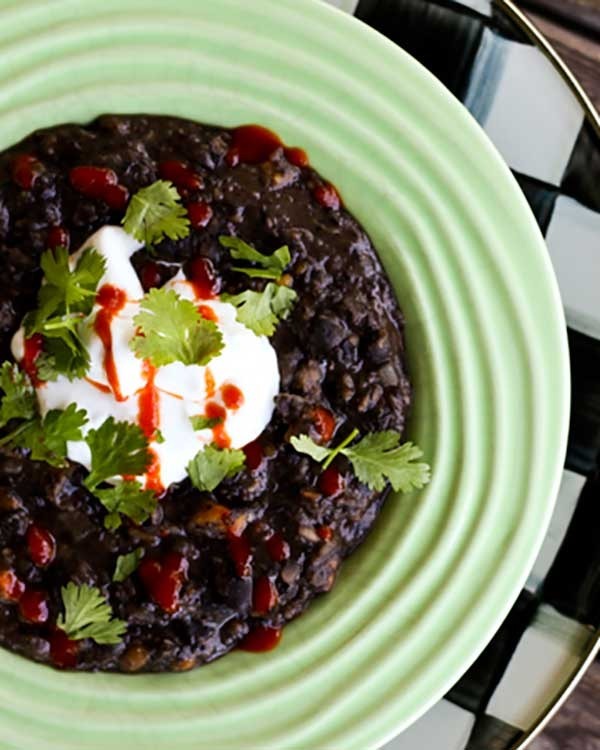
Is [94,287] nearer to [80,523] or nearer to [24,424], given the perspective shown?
[24,424]

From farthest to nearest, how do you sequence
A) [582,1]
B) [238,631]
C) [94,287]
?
→ [582,1] → [238,631] → [94,287]

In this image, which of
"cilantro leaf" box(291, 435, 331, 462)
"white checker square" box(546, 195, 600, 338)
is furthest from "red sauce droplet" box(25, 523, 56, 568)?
"white checker square" box(546, 195, 600, 338)

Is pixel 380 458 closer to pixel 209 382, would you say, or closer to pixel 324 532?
pixel 324 532

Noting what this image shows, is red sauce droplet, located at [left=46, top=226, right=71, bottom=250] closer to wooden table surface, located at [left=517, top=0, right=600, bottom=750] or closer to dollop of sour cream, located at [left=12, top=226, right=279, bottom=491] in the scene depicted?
dollop of sour cream, located at [left=12, top=226, right=279, bottom=491]

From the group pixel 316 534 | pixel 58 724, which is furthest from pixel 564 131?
pixel 58 724

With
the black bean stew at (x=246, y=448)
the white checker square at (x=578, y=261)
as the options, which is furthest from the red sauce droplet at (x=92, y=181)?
the white checker square at (x=578, y=261)

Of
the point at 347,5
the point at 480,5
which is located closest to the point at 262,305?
the point at 347,5
